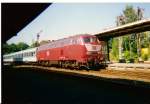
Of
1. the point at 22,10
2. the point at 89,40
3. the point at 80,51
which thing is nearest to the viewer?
the point at 22,10

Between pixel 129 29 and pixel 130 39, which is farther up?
pixel 130 39

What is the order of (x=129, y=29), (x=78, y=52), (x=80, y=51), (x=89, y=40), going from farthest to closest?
(x=129, y=29)
(x=89, y=40)
(x=78, y=52)
(x=80, y=51)

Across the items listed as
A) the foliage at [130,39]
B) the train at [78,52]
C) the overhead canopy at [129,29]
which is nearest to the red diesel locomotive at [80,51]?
the train at [78,52]

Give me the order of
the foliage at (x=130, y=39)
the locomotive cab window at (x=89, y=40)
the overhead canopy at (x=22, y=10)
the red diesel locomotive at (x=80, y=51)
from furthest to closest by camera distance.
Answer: the foliage at (x=130, y=39) < the locomotive cab window at (x=89, y=40) < the red diesel locomotive at (x=80, y=51) < the overhead canopy at (x=22, y=10)

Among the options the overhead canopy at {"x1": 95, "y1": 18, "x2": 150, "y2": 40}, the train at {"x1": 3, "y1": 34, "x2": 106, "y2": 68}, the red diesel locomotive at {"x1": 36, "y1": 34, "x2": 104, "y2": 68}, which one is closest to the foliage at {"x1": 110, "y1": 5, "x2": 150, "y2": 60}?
the overhead canopy at {"x1": 95, "y1": 18, "x2": 150, "y2": 40}

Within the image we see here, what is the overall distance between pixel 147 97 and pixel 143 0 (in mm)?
3511

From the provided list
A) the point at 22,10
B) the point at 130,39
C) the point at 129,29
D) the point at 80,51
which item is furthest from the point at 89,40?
the point at 130,39

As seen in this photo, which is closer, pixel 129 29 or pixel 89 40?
pixel 89 40

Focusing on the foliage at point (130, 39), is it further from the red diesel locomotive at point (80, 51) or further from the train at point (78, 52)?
the red diesel locomotive at point (80, 51)

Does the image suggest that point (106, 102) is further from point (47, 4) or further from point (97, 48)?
point (97, 48)

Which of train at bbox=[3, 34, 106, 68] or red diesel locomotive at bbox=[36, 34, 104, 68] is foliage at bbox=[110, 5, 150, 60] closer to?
train at bbox=[3, 34, 106, 68]

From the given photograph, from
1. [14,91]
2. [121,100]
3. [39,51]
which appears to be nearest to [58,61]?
[39,51]

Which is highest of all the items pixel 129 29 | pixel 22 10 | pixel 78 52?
pixel 129 29

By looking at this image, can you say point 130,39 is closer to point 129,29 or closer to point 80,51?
point 129,29
